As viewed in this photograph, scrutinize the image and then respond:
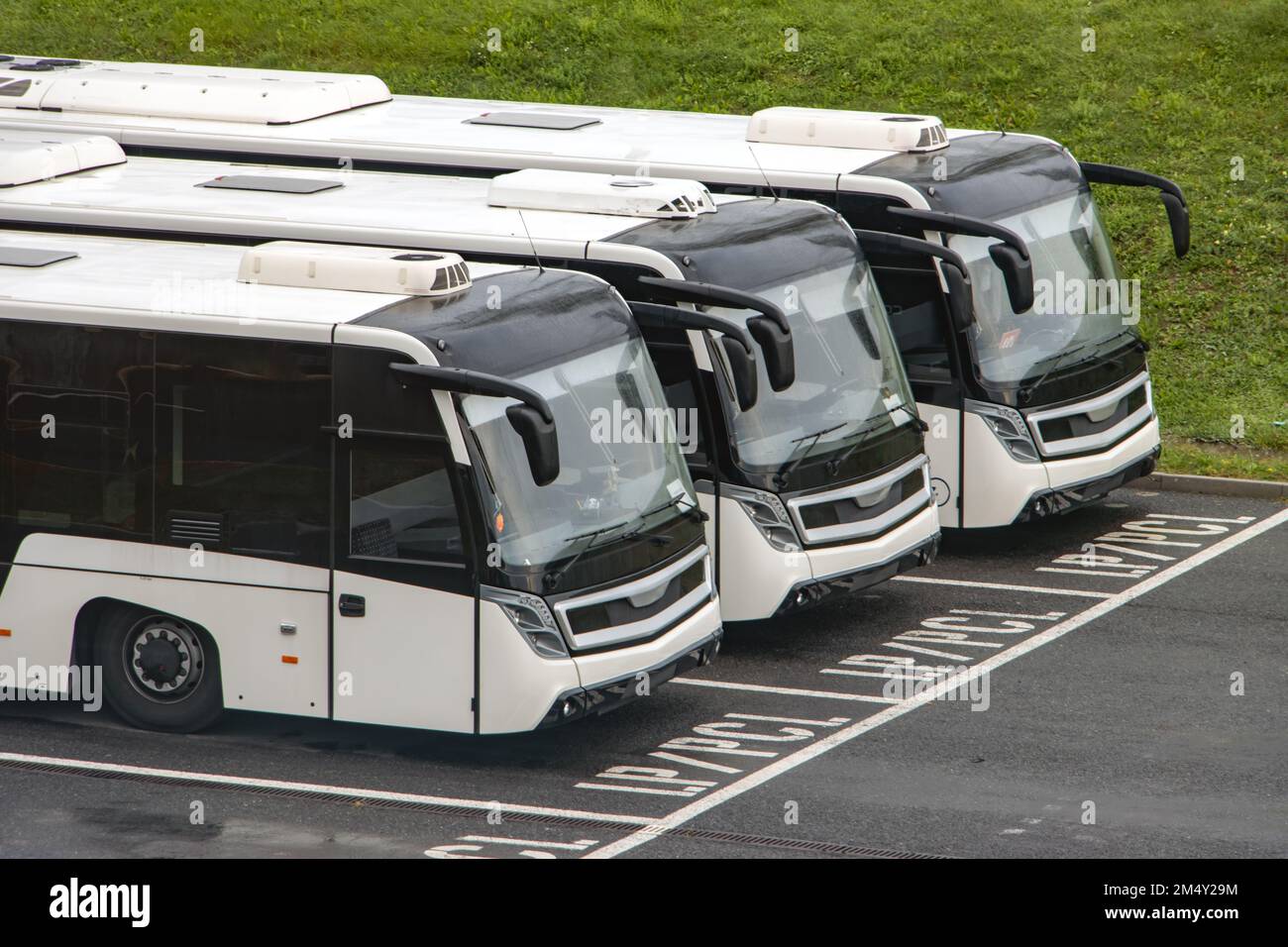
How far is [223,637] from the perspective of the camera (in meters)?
11.9

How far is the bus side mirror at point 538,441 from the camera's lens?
1080 centimetres

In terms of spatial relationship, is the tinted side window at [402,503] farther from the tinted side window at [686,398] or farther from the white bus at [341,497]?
the tinted side window at [686,398]

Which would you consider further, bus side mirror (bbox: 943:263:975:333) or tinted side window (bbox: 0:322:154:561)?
bus side mirror (bbox: 943:263:975:333)

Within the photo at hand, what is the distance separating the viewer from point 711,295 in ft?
43.4

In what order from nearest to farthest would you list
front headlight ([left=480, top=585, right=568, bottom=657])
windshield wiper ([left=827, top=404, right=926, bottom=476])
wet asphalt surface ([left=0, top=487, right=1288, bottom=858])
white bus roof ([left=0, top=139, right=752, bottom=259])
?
1. wet asphalt surface ([left=0, top=487, right=1288, bottom=858])
2. front headlight ([left=480, top=585, right=568, bottom=657])
3. windshield wiper ([left=827, top=404, right=926, bottom=476])
4. white bus roof ([left=0, top=139, right=752, bottom=259])

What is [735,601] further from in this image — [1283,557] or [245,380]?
[1283,557]

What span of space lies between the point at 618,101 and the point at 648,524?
16308mm

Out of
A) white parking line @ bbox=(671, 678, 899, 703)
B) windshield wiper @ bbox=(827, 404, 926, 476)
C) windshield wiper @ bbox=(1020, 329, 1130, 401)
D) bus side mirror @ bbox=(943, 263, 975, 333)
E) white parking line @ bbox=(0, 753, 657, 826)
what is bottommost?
white parking line @ bbox=(0, 753, 657, 826)

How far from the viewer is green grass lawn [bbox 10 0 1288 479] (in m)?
22.0

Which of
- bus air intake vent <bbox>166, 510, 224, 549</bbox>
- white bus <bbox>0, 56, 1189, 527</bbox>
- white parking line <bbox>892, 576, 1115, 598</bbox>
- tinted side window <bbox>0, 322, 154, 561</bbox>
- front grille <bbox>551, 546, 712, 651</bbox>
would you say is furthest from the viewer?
white bus <bbox>0, 56, 1189, 527</bbox>

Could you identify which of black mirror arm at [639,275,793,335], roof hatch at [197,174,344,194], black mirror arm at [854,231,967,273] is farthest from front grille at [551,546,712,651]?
roof hatch at [197,174,344,194]

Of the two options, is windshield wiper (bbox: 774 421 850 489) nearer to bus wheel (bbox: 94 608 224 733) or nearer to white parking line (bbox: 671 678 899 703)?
white parking line (bbox: 671 678 899 703)

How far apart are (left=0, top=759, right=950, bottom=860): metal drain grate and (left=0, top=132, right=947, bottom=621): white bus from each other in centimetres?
290
